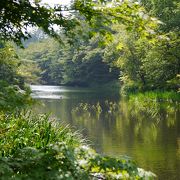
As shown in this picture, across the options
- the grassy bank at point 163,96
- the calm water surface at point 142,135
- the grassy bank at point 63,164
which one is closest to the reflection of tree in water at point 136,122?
the calm water surface at point 142,135

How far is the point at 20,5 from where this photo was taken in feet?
12.2

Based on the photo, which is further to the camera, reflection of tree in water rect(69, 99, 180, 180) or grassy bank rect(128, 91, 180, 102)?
grassy bank rect(128, 91, 180, 102)

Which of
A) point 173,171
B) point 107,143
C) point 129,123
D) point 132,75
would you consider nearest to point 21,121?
point 173,171

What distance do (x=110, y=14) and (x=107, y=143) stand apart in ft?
34.6

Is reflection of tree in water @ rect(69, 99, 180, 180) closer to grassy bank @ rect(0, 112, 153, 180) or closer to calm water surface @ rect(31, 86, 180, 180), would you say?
calm water surface @ rect(31, 86, 180, 180)

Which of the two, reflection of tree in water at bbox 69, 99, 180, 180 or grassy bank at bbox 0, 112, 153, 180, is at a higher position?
grassy bank at bbox 0, 112, 153, 180

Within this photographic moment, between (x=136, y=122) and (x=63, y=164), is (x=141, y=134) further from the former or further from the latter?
(x=63, y=164)

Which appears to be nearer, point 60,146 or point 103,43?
point 60,146

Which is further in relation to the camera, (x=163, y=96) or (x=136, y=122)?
(x=163, y=96)

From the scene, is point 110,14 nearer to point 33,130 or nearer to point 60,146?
point 60,146

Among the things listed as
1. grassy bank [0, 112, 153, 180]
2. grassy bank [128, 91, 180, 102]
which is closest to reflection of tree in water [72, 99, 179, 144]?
grassy bank [128, 91, 180, 102]

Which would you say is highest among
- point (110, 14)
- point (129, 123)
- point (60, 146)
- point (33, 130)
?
point (110, 14)

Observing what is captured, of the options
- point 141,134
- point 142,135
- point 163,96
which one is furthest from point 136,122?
point 163,96

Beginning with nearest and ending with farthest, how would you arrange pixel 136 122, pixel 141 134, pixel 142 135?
pixel 142 135
pixel 141 134
pixel 136 122
